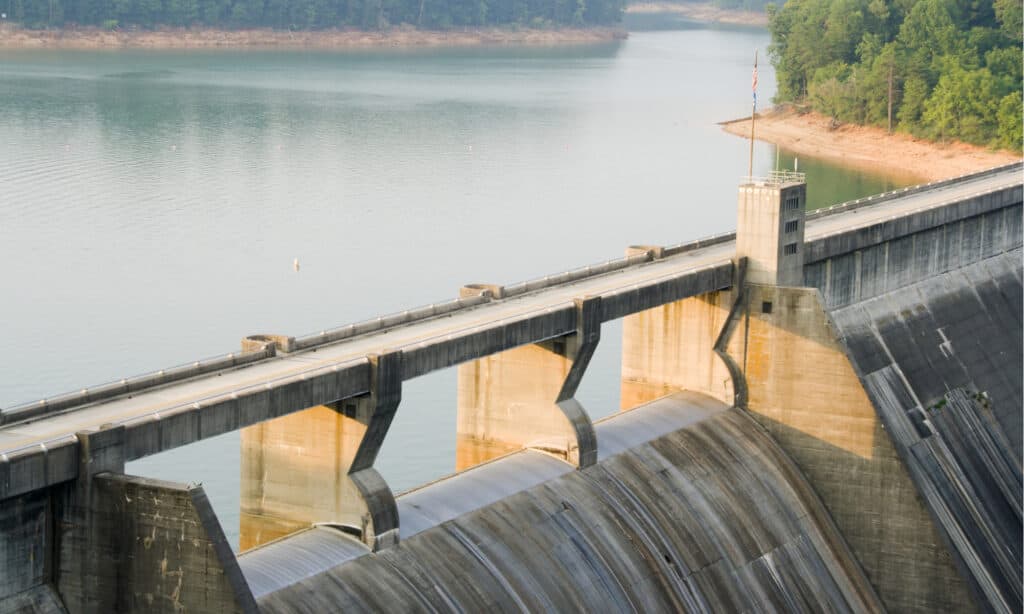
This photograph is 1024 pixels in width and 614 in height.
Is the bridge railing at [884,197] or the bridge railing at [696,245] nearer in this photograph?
the bridge railing at [696,245]

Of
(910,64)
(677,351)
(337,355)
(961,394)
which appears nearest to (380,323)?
(337,355)

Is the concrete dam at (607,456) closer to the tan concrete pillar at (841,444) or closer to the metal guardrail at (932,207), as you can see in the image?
the tan concrete pillar at (841,444)

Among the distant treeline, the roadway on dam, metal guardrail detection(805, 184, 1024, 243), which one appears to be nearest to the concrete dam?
the roadway on dam

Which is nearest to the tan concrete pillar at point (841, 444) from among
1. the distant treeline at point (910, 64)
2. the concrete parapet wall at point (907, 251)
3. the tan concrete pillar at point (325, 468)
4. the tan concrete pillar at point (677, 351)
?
the tan concrete pillar at point (677, 351)

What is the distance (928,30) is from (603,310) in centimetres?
12840

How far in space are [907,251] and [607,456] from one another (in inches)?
849

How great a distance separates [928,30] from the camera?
6457 inches

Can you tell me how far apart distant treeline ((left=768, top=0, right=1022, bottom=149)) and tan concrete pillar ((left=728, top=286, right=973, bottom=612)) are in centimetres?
10146

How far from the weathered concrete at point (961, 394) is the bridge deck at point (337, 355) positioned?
4027 millimetres

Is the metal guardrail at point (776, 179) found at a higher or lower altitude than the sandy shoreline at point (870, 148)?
higher

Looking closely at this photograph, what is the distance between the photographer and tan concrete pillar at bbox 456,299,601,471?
43.1 m

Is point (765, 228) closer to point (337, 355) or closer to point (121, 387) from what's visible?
point (337, 355)

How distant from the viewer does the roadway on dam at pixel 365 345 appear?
32.2 metres

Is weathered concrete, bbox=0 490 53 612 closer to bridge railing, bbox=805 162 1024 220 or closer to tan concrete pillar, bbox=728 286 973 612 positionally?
tan concrete pillar, bbox=728 286 973 612
